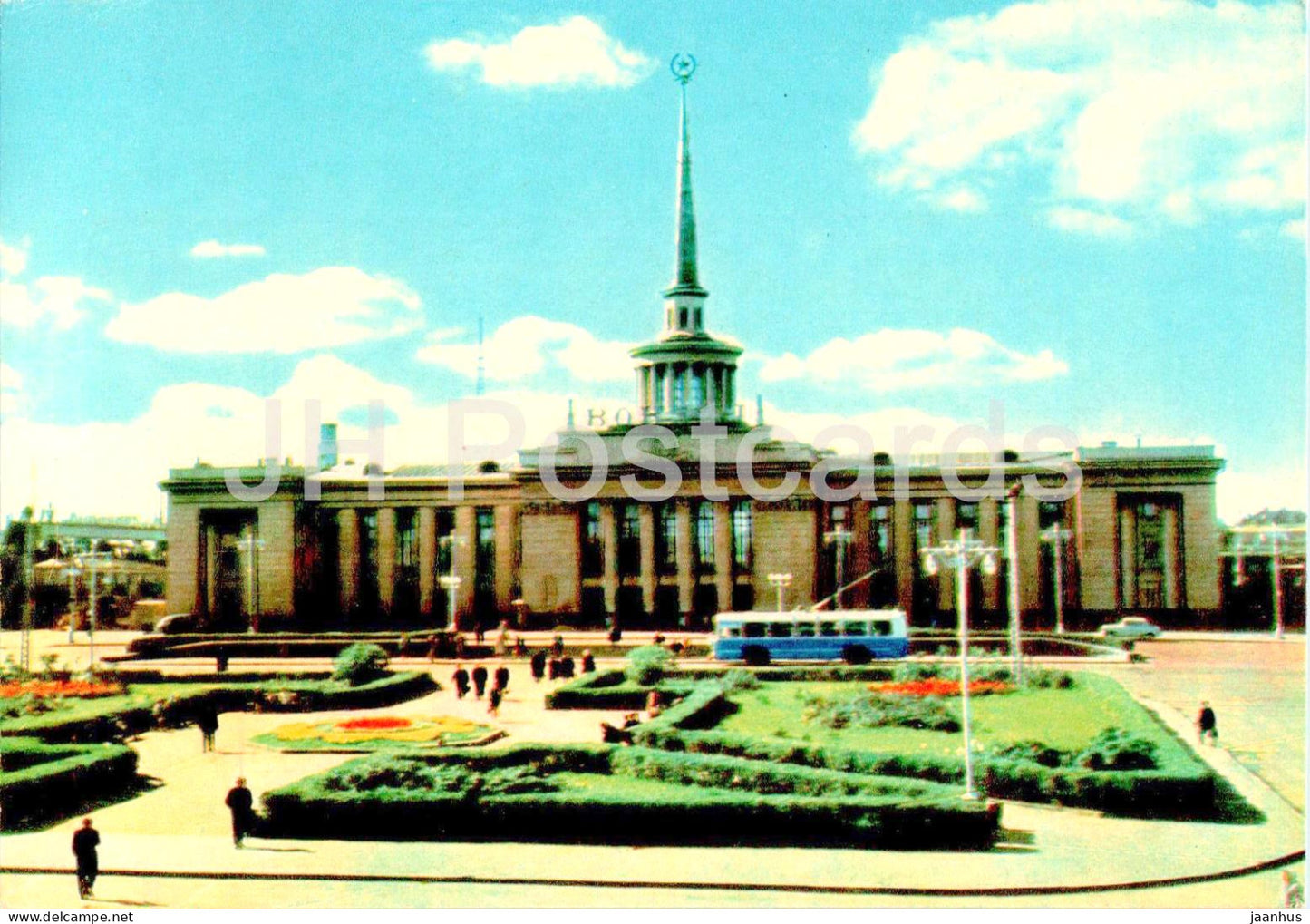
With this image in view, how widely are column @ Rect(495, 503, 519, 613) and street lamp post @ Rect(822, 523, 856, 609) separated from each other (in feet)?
57.4

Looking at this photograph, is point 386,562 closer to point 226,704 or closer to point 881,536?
point 881,536

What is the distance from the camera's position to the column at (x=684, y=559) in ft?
227

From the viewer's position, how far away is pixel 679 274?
2931 inches

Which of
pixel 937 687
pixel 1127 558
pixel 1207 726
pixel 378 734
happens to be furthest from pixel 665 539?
pixel 1207 726

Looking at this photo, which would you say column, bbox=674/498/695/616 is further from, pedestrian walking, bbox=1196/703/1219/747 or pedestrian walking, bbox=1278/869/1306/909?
pedestrian walking, bbox=1278/869/1306/909

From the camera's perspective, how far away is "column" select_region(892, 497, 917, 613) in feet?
222

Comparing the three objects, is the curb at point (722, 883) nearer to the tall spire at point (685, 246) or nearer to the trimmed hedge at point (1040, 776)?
the trimmed hedge at point (1040, 776)

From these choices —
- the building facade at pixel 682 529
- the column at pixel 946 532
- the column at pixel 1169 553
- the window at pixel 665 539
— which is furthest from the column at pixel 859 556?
the column at pixel 1169 553

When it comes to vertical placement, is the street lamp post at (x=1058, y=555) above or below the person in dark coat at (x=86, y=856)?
above

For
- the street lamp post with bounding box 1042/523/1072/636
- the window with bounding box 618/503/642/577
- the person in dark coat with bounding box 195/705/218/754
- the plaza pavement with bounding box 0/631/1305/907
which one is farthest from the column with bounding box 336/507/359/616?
the plaza pavement with bounding box 0/631/1305/907

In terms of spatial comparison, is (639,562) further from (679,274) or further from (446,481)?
(679,274)

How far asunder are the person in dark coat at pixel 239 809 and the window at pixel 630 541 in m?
50.7

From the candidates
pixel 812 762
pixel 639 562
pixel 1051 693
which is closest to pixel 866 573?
pixel 639 562

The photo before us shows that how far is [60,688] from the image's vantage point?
3512 cm
